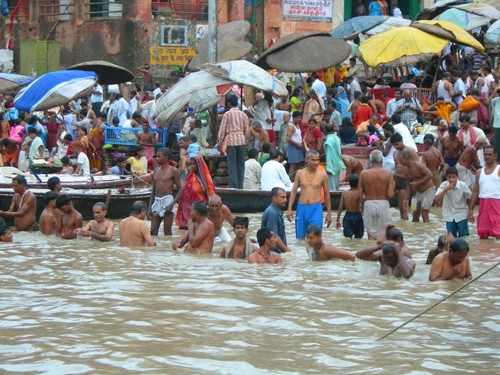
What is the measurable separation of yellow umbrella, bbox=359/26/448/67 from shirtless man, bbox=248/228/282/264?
29.0ft

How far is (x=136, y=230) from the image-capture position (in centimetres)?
1449

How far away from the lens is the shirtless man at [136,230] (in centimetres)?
1441

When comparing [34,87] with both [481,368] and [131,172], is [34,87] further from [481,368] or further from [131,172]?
[481,368]

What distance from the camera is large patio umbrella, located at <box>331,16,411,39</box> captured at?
24.0m

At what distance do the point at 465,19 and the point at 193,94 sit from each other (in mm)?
8076

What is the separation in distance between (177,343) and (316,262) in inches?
164

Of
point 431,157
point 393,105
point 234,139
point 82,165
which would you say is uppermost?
point 393,105

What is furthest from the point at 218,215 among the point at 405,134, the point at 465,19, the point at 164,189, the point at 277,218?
the point at 465,19

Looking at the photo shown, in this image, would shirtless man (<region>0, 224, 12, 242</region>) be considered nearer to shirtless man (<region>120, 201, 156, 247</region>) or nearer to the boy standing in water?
shirtless man (<region>120, 201, 156, 247</region>)

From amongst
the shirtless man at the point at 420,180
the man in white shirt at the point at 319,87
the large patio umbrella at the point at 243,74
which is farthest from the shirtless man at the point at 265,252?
the man in white shirt at the point at 319,87

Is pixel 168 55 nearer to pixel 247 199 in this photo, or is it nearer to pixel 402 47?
pixel 402 47

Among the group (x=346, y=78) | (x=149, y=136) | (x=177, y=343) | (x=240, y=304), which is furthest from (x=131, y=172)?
(x=177, y=343)

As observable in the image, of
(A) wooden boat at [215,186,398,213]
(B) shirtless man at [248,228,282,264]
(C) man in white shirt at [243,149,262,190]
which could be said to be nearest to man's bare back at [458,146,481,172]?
(A) wooden boat at [215,186,398,213]

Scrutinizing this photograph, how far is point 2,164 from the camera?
70.8ft
